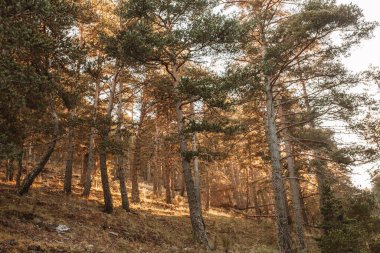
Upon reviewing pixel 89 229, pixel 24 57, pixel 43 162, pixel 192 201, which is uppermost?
pixel 24 57

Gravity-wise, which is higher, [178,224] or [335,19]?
[335,19]

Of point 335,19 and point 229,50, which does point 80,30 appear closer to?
point 229,50

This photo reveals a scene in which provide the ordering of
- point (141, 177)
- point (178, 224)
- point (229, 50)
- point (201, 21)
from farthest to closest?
point (141, 177) → point (178, 224) → point (229, 50) → point (201, 21)

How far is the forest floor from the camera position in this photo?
9219 mm

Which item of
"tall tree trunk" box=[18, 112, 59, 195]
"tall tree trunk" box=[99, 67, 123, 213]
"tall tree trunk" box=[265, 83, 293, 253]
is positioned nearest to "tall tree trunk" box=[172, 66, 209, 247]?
"tall tree trunk" box=[265, 83, 293, 253]

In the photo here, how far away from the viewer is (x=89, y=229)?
12.0 m

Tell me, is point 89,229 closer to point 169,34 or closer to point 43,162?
point 43,162

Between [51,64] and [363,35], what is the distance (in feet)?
42.4

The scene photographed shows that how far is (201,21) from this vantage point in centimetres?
1300

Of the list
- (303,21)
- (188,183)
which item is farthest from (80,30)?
(303,21)

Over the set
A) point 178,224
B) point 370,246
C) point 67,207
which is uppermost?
point 67,207

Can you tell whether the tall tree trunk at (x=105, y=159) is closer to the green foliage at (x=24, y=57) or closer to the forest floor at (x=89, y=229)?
the forest floor at (x=89, y=229)

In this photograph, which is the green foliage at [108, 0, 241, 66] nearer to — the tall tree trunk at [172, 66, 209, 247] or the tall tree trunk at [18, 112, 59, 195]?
the tall tree trunk at [172, 66, 209, 247]

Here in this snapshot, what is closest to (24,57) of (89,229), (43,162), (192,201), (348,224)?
(43,162)
